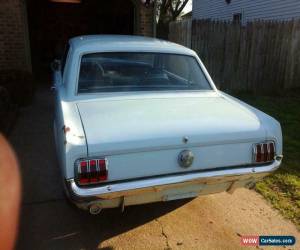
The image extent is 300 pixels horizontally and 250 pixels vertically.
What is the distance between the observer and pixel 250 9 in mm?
15938

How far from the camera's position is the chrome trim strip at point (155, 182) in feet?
8.37

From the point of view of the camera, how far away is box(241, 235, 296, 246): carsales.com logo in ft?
10.6

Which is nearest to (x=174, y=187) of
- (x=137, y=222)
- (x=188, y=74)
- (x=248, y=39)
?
(x=137, y=222)

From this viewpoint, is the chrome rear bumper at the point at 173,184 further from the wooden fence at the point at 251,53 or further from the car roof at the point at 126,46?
the wooden fence at the point at 251,53

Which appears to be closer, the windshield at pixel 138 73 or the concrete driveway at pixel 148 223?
the concrete driveway at pixel 148 223

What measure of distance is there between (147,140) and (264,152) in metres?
1.12

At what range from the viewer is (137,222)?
139 inches

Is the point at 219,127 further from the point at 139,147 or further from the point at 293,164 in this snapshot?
the point at 293,164

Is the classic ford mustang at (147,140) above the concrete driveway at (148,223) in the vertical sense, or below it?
above

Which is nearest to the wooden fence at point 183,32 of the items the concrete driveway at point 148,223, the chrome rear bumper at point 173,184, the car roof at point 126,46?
the car roof at point 126,46

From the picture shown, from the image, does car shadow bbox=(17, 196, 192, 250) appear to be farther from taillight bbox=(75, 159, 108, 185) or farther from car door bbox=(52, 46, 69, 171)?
taillight bbox=(75, 159, 108, 185)

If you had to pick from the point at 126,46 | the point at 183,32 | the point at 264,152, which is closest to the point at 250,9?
the point at 183,32

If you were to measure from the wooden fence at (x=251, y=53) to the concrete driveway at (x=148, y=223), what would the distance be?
20.3 ft

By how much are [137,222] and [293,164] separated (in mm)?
2671
